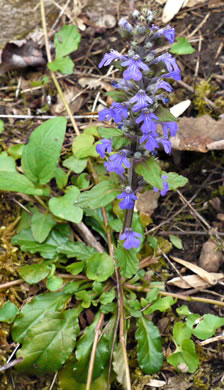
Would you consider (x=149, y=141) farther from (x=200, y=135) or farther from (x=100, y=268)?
Answer: (x=200, y=135)

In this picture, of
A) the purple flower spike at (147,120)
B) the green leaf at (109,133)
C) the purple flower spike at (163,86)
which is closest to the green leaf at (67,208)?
the green leaf at (109,133)

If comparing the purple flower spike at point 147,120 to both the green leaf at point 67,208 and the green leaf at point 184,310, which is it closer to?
the green leaf at point 67,208

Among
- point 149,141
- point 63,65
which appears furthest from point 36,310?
point 63,65

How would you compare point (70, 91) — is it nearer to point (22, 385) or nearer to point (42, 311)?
point (42, 311)

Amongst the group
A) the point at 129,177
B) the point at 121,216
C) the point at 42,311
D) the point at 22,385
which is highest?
the point at 129,177

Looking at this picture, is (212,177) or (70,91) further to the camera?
(70,91)

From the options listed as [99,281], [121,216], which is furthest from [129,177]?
[99,281]

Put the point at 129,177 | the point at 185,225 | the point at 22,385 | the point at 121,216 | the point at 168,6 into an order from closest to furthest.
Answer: the point at 129,177
the point at 22,385
the point at 121,216
the point at 185,225
the point at 168,6

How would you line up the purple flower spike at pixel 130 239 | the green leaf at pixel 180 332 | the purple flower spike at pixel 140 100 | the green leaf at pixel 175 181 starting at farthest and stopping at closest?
the green leaf at pixel 180 332 → the purple flower spike at pixel 130 239 → the green leaf at pixel 175 181 → the purple flower spike at pixel 140 100
